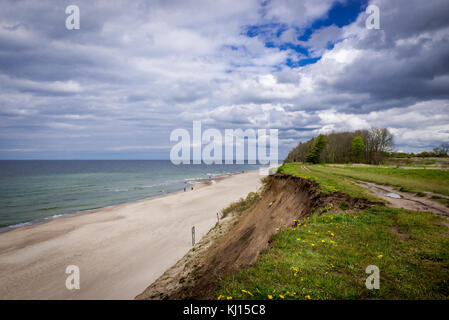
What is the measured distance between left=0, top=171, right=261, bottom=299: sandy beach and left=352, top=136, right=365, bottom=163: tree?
57257 mm

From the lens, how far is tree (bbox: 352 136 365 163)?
203ft

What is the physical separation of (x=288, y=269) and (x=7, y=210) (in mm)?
43877

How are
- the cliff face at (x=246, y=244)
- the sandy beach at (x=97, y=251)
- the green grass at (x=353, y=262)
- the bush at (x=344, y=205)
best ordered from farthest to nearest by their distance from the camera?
the sandy beach at (x=97, y=251)
the bush at (x=344, y=205)
the cliff face at (x=246, y=244)
the green grass at (x=353, y=262)

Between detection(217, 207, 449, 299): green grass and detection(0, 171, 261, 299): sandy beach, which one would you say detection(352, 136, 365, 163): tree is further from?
detection(217, 207, 449, 299): green grass

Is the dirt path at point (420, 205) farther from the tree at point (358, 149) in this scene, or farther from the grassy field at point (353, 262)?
the tree at point (358, 149)

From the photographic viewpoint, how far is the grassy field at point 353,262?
176 inches

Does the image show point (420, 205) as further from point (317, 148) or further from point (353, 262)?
point (317, 148)

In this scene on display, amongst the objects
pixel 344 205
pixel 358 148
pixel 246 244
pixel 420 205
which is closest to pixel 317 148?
pixel 358 148

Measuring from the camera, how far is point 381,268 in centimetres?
525

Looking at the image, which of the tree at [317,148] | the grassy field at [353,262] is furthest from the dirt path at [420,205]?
the tree at [317,148]

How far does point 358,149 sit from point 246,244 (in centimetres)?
6709
